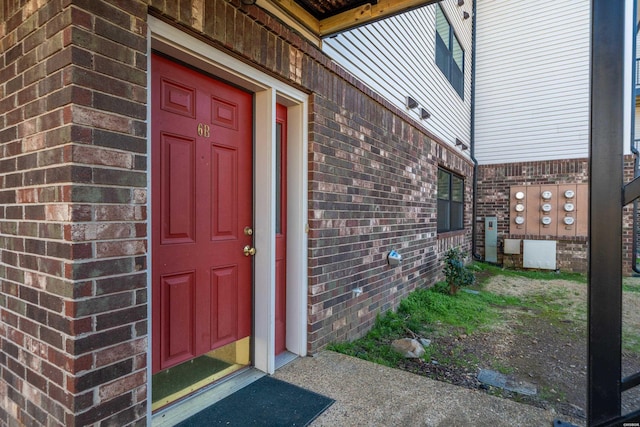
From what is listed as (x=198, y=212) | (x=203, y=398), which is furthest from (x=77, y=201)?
(x=203, y=398)

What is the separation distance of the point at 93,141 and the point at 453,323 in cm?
427

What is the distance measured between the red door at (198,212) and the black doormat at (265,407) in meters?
0.36

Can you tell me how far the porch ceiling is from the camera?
8.54ft

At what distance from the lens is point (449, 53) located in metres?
7.69

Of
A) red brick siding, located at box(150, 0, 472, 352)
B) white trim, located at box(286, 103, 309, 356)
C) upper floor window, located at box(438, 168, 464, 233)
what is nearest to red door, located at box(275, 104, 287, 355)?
white trim, located at box(286, 103, 309, 356)

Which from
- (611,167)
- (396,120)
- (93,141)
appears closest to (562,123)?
(396,120)

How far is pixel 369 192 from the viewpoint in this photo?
3893 mm

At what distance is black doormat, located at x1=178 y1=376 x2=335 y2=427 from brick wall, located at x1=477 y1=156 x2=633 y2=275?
8.36m

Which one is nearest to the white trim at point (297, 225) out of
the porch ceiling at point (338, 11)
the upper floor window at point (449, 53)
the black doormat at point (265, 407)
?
the black doormat at point (265, 407)

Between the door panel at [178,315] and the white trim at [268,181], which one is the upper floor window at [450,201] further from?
the door panel at [178,315]

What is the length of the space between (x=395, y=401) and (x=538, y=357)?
210 centimetres

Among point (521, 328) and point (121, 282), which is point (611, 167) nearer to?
point (121, 282)

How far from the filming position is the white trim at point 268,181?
2.09 meters

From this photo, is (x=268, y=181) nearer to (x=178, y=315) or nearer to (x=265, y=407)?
(x=178, y=315)
